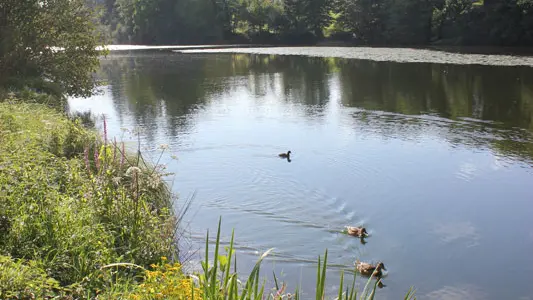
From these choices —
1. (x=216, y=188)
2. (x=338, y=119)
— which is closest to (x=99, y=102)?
(x=338, y=119)

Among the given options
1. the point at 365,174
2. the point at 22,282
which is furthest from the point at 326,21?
the point at 22,282

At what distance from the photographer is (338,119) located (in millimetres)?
17359

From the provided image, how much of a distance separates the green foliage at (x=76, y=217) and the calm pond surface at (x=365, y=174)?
3.65 feet

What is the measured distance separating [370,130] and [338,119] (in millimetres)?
1970

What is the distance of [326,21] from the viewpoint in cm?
7419

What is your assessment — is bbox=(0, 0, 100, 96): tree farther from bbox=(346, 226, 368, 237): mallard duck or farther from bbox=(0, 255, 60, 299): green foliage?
bbox=(0, 255, 60, 299): green foliage

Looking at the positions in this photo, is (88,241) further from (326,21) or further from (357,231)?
(326,21)

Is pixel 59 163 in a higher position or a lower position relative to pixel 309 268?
higher

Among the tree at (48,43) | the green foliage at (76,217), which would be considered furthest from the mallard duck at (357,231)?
the tree at (48,43)

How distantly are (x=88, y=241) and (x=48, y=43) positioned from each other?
14881 mm

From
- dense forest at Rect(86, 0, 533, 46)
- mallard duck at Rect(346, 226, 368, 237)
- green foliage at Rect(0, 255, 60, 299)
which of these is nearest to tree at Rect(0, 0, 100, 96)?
mallard duck at Rect(346, 226, 368, 237)

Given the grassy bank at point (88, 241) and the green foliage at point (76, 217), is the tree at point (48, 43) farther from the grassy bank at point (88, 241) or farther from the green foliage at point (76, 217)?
the grassy bank at point (88, 241)

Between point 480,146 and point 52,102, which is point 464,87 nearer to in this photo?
point 480,146

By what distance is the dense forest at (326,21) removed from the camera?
50.5 meters
